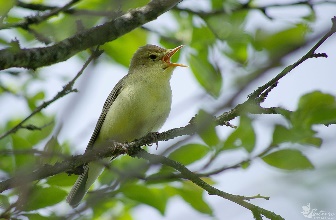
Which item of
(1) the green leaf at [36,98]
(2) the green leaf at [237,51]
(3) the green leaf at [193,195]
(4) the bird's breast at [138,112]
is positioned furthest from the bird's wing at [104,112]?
(2) the green leaf at [237,51]

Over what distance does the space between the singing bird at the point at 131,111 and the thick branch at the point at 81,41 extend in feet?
4.99

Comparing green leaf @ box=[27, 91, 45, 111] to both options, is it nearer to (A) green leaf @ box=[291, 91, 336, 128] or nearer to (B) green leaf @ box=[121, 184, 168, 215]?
(B) green leaf @ box=[121, 184, 168, 215]

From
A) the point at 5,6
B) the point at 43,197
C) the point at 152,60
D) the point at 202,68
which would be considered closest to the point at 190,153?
the point at 202,68

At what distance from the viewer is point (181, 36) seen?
16.9 ft

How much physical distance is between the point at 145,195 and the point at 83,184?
5.36ft

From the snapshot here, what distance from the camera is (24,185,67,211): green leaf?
11.9ft

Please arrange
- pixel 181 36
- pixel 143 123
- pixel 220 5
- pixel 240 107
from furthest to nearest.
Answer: pixel 143 123 < pixel 181 36 < pixel 220 5 < pixel 240 107

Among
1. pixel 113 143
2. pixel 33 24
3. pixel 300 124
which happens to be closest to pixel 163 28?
pixel 113 143

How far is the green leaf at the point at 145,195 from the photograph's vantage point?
3947mm

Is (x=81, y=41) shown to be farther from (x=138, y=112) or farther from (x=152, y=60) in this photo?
(x=152, y=60)

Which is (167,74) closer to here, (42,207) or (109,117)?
(109,117)

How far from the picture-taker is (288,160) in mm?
3057

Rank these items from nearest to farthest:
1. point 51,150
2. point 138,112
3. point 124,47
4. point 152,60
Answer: point 51,150 → point 124,47 → point 138,112 → point 152,60

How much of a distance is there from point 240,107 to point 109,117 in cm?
289
